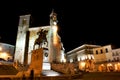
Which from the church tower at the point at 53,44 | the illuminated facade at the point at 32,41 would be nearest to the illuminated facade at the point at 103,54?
the illuminated facade at the point at 32,41

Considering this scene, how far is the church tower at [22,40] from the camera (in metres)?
46.2

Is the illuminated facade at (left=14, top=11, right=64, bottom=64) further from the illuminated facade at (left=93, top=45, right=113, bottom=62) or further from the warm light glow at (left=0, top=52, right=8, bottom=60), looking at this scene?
the illuminated facade at (left=93, top=45, right=113, bottom=62)

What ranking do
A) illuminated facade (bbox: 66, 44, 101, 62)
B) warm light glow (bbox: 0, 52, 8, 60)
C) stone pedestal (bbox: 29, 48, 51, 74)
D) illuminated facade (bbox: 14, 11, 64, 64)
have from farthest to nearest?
illuminated facade (bbox: 66, 44, 101, 62), warm light glow (bbox: 0, 52, 8, 60), illuminated facade (bbox: 14, 11, 64, 64), stone pedestal (bbox: 29, 48, 51, 74)

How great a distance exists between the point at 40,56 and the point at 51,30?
76.5 feet

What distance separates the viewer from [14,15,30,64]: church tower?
46188 millimetres

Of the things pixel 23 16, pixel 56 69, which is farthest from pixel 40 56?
pixel 23 16

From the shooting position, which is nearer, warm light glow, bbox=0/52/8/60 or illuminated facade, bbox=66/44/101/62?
warm light glow, bbox=0/52/8/60

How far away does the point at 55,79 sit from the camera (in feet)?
54.6

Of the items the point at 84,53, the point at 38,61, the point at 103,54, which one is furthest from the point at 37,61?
the point at 84,53

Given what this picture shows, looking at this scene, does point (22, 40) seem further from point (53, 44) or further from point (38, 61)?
point (38, 61)

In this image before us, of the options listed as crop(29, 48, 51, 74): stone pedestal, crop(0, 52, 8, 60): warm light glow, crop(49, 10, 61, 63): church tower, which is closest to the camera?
crop(29, 48, 51, 74): stone pedestal

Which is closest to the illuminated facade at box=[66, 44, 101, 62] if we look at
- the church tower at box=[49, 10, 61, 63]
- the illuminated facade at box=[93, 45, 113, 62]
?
the illuminated facade at box=[93, 45, 113, 62]

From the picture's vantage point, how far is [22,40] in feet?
157

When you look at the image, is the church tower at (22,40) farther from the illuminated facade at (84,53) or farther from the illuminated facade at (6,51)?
the illuminated facade at (84,53)
